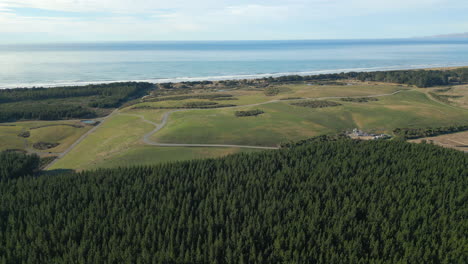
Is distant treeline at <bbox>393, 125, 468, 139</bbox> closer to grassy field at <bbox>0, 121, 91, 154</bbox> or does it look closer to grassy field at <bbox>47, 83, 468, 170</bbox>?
grassy field at <bbox>47, 83, 468, 170</bbox>

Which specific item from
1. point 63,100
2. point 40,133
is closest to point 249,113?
point 40,133

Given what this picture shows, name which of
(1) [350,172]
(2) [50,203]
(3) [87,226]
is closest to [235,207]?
(3) [87,226]

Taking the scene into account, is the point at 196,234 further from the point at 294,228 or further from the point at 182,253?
the point at 294,228

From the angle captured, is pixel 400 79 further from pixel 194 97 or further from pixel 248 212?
pixel 248 212

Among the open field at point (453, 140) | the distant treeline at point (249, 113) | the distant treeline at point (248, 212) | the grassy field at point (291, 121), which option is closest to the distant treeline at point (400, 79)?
the grassy field at point (291, 121)

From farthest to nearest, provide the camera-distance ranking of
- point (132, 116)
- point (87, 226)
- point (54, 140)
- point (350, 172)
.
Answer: point (132, 116) < point (54, 140) < point (350, 172) < point (87, 226)

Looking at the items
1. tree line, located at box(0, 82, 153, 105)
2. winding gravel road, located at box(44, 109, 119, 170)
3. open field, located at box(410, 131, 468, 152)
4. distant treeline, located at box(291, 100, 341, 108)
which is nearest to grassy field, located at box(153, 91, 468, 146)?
distant treeline, located at box(291, 100, 341, 108)
